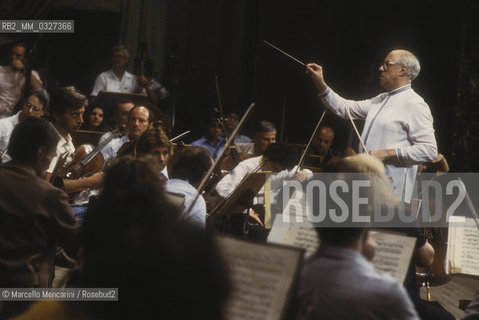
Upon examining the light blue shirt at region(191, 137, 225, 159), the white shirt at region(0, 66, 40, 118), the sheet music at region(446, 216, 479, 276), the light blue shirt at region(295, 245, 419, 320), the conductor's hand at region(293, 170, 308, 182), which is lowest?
the sheet music at region(446, 216, 479, 276)

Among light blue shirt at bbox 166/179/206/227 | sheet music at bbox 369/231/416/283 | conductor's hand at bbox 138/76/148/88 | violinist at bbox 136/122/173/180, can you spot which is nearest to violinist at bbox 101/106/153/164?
violinist at bbox 136/122/173/180

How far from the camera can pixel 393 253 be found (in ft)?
6.44

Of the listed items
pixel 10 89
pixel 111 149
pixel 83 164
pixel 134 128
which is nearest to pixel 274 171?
pixel 134 128

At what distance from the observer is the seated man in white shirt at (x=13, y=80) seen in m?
5.69

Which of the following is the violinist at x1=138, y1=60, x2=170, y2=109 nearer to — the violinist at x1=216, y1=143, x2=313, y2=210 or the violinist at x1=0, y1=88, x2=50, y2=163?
the violinist at x1=0, y1=88, x2=50, y2=163

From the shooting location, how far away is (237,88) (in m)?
7.94

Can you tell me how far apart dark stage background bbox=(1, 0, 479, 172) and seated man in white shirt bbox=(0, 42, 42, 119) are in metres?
0.88

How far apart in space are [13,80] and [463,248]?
4338mm

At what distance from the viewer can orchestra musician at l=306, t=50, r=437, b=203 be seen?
3744mm

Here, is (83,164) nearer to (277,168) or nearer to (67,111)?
(67,111)

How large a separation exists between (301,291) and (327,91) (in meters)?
2.59

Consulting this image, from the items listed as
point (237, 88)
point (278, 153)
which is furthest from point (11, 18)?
point (278, 153)

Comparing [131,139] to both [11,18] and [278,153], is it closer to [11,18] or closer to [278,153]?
[278,153]

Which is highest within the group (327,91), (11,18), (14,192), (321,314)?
(11,18)
